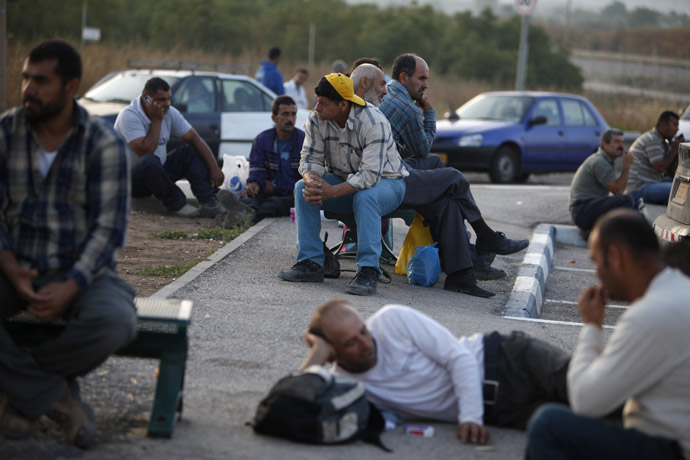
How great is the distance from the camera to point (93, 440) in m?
3.94

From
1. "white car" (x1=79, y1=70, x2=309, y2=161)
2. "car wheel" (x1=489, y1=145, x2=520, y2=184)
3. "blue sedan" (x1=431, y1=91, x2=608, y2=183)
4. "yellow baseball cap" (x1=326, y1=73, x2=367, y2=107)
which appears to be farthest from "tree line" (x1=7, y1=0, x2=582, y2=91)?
"yellow baseball cap" (x1=326, y1=73, x2=367, y2=107)

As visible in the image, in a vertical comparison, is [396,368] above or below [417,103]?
below

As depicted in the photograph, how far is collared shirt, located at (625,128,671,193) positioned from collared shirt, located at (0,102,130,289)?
30.6 feet

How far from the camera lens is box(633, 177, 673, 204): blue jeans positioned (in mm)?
12005

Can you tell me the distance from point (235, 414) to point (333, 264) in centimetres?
329

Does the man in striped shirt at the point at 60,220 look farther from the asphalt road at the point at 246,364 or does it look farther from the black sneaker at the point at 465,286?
the black sneaker at the point at 465,286

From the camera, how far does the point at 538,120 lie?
16.9 m

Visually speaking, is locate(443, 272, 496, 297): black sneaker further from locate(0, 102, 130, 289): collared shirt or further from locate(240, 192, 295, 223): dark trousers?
locate(0, 102, 130, 289): collared shirt

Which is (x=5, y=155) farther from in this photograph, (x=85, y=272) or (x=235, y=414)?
(x=235, y=414)

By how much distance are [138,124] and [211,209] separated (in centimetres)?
132

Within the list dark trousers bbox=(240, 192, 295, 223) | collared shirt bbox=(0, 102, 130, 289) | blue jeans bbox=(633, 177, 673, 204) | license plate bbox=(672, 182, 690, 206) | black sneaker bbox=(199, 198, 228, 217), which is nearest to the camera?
collared shirt bbox=(0, 102, 130, 289)

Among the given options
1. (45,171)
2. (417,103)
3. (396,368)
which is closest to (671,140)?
(417,103)

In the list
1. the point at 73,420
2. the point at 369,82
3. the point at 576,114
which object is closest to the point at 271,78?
the point at 576,114

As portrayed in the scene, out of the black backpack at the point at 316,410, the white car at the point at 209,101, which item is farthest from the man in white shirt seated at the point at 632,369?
the white car at the point at 209,101
